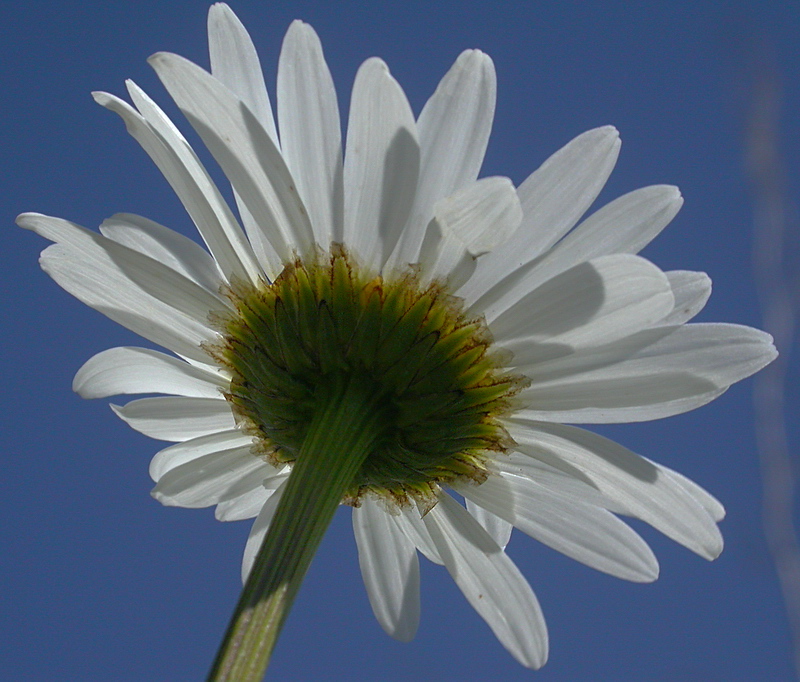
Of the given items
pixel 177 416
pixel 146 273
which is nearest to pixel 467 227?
pixel 146 273

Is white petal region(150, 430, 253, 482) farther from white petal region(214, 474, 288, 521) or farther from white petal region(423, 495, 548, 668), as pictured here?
white petal region(423, 495, 548, 668)

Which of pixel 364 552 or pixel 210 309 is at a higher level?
pixel 210 309

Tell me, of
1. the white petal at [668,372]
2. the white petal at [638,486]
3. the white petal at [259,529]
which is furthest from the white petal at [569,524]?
the white petal at [259,529]

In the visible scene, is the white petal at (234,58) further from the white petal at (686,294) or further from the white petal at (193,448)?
the white petal at (686,294)

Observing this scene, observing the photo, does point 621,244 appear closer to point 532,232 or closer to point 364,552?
point 532,232

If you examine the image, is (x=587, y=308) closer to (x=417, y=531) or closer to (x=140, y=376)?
(x=417, y=531)

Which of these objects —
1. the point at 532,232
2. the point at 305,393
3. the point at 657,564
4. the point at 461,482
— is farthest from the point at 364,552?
the point at 532,232

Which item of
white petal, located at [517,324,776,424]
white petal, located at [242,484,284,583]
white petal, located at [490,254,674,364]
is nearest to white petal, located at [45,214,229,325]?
white petal, located at [242,484,284,583]
